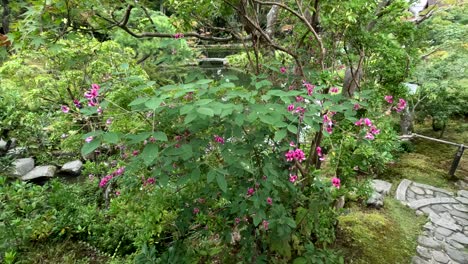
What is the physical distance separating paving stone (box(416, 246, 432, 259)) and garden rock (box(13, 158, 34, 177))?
5944 millimetres

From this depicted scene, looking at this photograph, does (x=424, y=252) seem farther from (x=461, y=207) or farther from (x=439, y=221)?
(x=461, y=207)

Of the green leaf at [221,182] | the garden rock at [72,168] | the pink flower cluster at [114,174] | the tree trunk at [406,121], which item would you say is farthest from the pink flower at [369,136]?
the garden rock at [72,168]

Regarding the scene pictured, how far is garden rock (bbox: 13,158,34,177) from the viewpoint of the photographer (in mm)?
5052

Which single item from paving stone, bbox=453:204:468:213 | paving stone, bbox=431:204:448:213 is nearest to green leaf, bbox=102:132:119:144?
paving stone, bbox=431:204:448:213

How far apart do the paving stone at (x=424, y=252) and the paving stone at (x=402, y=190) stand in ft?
3.57

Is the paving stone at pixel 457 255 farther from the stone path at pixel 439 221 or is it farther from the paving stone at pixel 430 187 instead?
the paving stone at pixel 430 187

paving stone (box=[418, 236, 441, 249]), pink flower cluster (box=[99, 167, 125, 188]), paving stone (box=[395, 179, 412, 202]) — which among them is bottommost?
paving stone (box=[395, 179, 412, 202])

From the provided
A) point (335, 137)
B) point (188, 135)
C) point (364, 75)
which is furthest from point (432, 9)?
point (188, 135)

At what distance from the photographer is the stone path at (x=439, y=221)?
304 centimetres

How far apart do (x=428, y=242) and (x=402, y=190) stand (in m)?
1.21

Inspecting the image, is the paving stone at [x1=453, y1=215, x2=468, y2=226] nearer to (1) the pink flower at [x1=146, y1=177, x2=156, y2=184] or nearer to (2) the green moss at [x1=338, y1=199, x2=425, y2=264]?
(2) the green moss at [x1=338, y1=199, x2=425, y2=264]

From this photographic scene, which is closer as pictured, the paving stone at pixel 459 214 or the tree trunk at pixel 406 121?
the paving stone at pixel 459 214

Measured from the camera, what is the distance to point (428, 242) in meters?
3.20

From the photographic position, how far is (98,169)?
340cm
